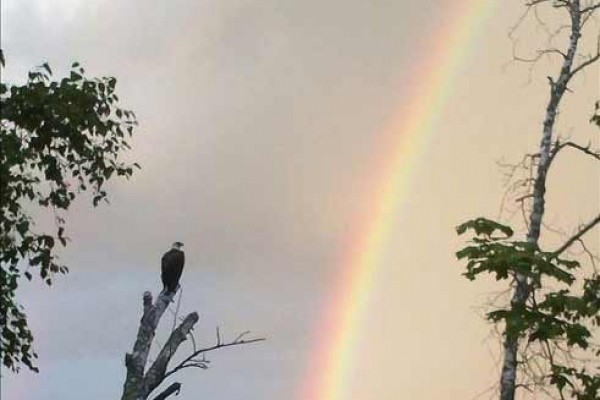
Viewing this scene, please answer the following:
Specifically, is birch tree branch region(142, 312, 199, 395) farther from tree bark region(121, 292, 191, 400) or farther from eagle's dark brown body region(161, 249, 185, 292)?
eagle's dark brown body region(161, 249, 185, 292)

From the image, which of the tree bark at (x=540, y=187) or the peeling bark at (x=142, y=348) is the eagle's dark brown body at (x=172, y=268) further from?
the tree bark at (x=540, y=187)

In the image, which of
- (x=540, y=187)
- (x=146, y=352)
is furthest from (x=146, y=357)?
(x=540, y=187)

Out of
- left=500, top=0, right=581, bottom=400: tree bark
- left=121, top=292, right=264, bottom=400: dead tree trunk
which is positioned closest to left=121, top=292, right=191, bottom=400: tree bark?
left=121, top=292, right=264, bottom=400: dead tree trunk

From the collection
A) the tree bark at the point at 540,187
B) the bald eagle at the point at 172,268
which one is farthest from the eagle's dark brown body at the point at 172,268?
the tree bark at the point at 540,187

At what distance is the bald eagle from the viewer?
1108 cm

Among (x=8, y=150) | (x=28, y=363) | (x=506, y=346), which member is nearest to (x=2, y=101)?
(x=8, y=150)

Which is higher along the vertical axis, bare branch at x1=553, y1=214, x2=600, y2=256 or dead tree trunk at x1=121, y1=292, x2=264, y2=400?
bare branch at x1=553, y1=214, x2=600, y2=256

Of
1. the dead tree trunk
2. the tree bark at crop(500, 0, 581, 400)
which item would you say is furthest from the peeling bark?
the tree bark at crop(500, 0, 581, 400)

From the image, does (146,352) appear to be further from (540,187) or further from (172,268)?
(540,187)

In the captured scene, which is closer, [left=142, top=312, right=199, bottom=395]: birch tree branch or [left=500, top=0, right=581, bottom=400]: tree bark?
[left=142, top=312, right=199, bottom=395]: birch tree branch

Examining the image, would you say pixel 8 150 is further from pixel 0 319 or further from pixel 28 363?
pixel 28 363

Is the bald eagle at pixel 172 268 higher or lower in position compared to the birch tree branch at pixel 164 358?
higher

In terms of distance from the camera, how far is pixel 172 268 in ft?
37.2

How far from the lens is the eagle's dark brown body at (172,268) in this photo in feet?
36.3
